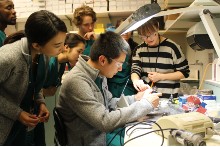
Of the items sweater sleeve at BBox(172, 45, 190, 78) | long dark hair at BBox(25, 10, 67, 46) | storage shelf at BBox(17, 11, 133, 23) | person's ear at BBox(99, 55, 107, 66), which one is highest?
storage shelf at BBox(17, 11, 133, 23)

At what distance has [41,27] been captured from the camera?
134 centimetres

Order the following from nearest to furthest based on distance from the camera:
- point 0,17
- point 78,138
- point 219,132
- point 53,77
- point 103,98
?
point 219,132 → point 78,138 → point 103,98 → point 53,77 → point 0,17

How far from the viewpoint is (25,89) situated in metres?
1.39

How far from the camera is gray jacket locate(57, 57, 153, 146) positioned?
125cm

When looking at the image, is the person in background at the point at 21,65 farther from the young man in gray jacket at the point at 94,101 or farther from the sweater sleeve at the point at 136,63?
the sweater sleeve at the point at 136,63

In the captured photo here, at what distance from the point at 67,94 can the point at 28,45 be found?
368 millimetres

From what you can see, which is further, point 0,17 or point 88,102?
point 0,17

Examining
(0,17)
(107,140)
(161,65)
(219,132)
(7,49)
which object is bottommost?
(107,140)

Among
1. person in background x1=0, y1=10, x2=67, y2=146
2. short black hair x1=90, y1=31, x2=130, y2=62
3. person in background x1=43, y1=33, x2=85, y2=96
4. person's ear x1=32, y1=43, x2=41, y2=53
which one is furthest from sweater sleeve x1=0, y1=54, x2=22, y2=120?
person in background x1=43, y1=33, x2=85, y2=96

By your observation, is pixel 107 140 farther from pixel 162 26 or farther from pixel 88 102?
pixel 162 26

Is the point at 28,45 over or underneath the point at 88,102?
over

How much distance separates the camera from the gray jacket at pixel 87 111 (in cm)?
125

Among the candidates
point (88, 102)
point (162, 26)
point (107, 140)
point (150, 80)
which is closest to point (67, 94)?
point (88, 102)

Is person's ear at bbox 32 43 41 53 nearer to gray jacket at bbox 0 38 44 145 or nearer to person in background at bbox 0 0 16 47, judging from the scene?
gray jacket at bbox 0 38 44 145
